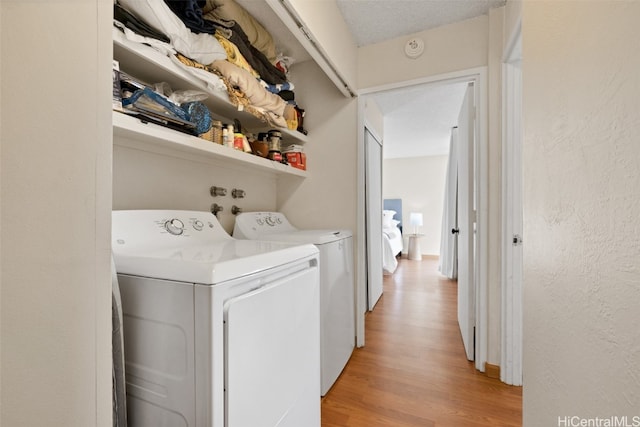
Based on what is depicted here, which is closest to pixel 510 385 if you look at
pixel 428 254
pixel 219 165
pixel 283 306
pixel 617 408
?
pixel 617 408

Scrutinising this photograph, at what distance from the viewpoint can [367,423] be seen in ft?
4.35

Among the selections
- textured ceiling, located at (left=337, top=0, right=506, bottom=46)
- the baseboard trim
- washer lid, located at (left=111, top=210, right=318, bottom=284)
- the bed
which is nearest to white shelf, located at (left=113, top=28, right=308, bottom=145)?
washer lid, located at (left=111, top=210, right=318, bottom=284)

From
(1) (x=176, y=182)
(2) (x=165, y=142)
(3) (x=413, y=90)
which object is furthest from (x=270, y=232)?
(3) (x=413, y=90)

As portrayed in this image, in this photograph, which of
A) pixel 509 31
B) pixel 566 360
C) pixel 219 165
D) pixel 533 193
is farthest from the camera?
pixel 219 165

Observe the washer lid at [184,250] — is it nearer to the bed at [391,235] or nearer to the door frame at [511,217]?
the door frame at [511,217]

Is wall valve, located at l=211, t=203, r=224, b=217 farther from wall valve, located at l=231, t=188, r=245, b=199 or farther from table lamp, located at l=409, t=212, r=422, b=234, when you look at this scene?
table lamp, located at l=409, t=212, r=422, b=234

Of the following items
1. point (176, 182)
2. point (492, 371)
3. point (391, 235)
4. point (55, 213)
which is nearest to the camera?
point (55, 213)

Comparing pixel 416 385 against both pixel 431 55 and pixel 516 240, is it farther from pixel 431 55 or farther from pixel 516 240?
pixel 431 55

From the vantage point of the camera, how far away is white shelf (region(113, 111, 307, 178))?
92 cm

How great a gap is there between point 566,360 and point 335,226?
5.18 ft

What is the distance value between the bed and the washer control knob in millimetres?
3186

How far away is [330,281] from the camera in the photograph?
62.0 inches

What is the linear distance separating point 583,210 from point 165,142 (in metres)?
1.37

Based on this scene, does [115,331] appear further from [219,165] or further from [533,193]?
[533,193]
